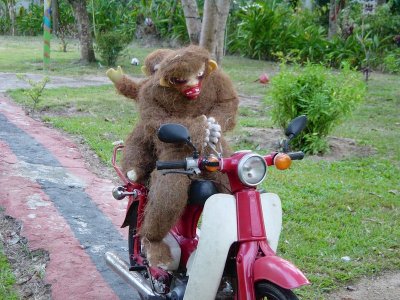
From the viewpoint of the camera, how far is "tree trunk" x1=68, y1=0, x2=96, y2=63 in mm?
13602

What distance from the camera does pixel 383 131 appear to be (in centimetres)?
841

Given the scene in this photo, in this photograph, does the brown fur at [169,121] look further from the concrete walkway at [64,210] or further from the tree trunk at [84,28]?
the tree trunk at [84,28]

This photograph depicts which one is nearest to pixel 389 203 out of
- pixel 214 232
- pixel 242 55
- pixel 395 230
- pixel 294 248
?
pixel 395 230

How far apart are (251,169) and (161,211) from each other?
0.58 m

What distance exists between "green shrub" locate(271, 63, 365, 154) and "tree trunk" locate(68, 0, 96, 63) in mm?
7947

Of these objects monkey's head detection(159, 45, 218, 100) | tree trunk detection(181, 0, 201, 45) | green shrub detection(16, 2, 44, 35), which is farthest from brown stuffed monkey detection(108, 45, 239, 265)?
green shrub detection(16, 2, 44, 35)

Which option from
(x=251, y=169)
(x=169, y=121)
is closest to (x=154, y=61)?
(x=169, y=121)

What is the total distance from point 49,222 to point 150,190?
1.55 meters

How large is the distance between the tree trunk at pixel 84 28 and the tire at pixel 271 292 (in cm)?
1198

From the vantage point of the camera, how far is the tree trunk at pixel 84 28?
13602mm

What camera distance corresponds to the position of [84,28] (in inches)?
548

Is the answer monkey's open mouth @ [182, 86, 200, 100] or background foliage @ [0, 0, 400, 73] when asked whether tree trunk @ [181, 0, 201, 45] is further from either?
monkey's open mouth @ [182, 86, 200, 100]

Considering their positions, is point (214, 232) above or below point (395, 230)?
above

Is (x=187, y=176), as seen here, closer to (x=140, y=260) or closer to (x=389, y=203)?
(x=140, y=260)
